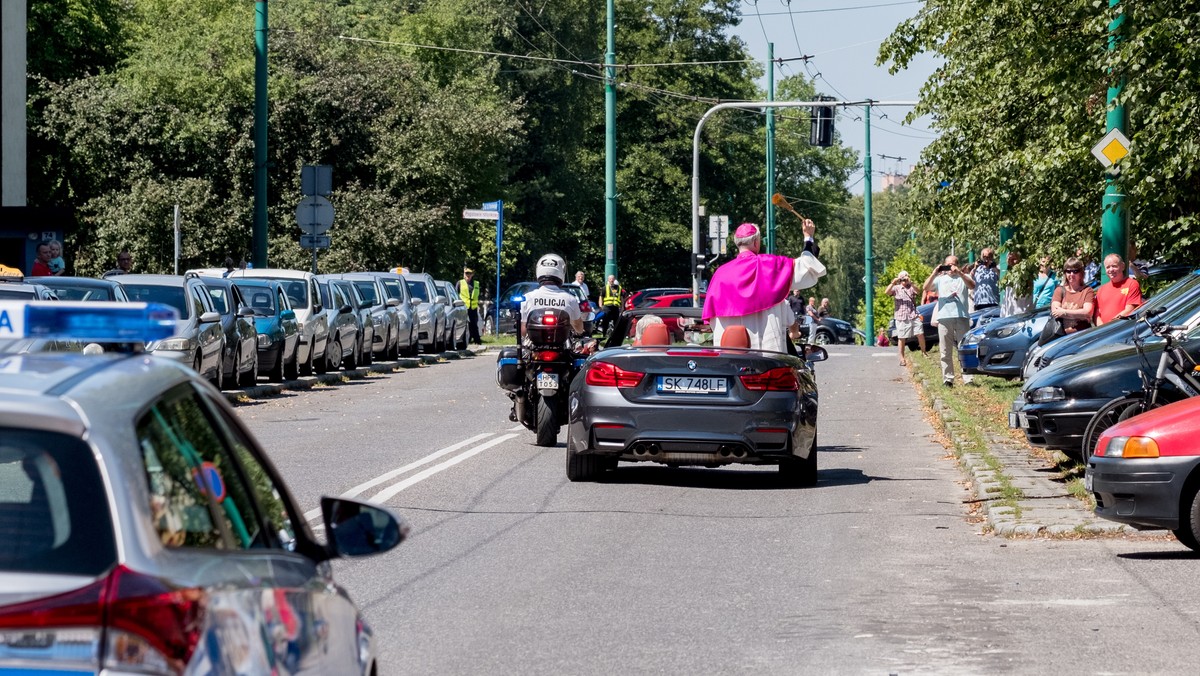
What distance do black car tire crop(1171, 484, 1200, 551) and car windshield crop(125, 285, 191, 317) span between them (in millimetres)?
15095

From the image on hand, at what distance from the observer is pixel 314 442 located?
17.7 meters

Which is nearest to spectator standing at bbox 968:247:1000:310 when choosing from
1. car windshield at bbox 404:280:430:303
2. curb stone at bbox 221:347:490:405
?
curb stone at bbox 221:347:490:405

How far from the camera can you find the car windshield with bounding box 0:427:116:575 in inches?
119

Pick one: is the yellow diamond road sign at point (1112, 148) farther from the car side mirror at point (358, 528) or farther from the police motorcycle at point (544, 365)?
the car side mirror at point (358, 528)

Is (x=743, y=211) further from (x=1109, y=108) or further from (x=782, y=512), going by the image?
(x=782, y=512)

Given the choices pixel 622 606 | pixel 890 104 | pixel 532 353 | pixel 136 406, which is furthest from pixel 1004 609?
pixel 890 104

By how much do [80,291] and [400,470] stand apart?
5.60 m

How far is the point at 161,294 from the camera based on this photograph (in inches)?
911

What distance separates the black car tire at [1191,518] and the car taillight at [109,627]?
8.15m

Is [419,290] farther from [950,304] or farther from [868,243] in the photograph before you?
[868,243]

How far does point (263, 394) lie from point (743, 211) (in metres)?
58.7

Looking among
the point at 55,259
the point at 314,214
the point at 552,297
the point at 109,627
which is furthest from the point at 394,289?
the point at 109,627

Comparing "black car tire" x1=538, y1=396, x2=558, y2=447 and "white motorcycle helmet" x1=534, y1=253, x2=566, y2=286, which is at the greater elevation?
"white motorcycle helmet" x1=534, y1=253, x2=566, y2=286

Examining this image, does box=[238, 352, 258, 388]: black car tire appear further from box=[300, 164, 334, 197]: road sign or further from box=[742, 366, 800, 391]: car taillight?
box=[742, 366, 800, 391]: car taillight
